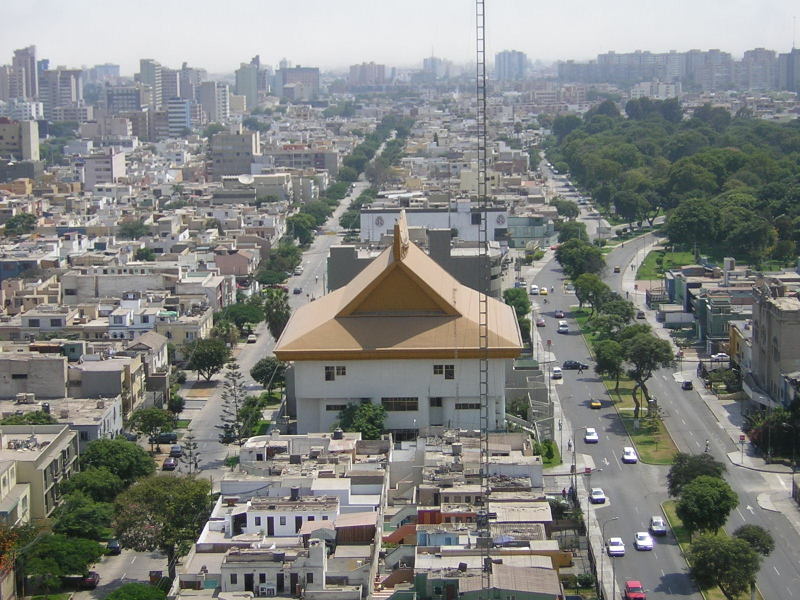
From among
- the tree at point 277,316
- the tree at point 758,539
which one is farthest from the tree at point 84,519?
the tree at point 277,316

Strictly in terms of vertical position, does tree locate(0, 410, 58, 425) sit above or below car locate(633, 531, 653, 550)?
above

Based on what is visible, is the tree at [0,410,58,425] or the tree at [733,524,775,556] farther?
the tree at [0,410,58,425]

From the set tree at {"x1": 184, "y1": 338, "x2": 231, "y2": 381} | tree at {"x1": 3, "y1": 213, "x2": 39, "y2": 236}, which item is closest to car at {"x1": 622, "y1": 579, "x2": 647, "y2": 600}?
tree at {"x1": 184, "y1": 338, "x2": 231, "y2": 381}

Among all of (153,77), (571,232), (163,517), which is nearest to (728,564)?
(163,517)

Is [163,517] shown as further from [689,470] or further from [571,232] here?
[571,232]

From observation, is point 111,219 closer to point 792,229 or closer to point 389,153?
point 792,229

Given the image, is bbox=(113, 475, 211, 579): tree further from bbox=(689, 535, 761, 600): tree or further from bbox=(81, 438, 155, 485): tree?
bbox=(689, 535, 761, 600): tree

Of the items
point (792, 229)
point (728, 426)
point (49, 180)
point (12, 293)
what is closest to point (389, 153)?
point (49, 180)
